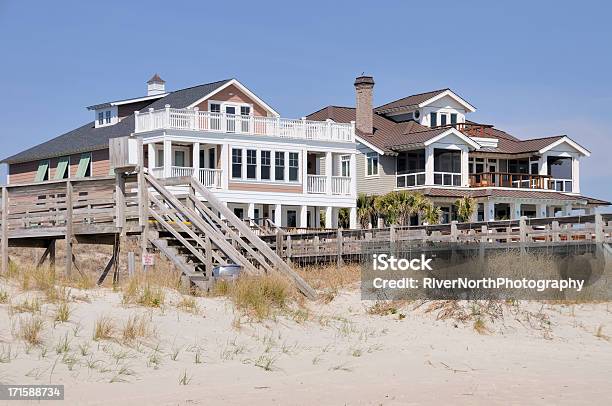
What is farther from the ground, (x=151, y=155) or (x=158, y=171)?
(x=151, y=155)

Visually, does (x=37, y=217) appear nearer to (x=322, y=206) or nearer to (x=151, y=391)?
(x=151, y=391)

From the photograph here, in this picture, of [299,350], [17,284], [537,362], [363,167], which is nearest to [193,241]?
[17,284]

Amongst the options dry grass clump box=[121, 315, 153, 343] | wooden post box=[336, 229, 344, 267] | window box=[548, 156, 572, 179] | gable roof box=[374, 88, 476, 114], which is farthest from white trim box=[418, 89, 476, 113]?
dry grass clump box=[121, 315, 153, 343]

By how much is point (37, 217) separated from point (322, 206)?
1081 inches

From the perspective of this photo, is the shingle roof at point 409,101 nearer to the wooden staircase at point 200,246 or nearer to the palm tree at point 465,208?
the palm tree at point 465,208

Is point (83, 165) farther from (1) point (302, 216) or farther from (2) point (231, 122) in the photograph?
(1) point (302, 216)

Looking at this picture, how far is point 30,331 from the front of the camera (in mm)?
12000

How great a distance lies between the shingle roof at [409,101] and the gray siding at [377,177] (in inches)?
180

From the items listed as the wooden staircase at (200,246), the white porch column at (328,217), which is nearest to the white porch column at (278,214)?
the white porch column at (328,217)

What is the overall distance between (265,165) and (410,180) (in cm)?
1035

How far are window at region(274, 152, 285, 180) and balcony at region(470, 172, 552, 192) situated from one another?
41.7 ft

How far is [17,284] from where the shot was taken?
14875mm

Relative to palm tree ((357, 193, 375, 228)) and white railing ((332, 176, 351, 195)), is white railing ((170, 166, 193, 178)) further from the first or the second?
palm tree ((357, 193, 375, 228))

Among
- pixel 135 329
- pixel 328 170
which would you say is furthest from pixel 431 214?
pixel 135 329
